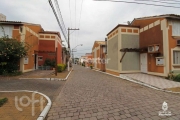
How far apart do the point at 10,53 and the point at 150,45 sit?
1310 centimetres

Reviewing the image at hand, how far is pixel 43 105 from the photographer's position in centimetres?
427

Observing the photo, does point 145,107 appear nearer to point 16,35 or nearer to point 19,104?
point 19,104

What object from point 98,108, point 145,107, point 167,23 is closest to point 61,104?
point 98,108

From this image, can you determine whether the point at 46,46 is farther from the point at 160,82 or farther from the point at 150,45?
the point at 160,82

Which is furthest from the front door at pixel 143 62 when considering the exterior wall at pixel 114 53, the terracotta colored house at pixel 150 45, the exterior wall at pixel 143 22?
the exterior wall at pixel 143 22

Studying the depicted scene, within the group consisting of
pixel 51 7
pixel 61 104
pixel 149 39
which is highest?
pixel 51 7

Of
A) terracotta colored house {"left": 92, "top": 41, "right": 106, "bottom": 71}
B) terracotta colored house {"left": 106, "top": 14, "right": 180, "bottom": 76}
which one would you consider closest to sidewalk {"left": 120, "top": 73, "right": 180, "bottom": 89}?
terracotta colored house {"left": 106, "top": 14, "right": 180, "bottom": 76}

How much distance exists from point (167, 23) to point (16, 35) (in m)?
15.2

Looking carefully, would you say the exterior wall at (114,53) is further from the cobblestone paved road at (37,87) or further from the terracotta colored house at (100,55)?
the cobblestone paved road at (37,87)

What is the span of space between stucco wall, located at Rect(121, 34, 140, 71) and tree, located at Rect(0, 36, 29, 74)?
10592mm

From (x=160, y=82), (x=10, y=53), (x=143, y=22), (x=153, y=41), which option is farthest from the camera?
(x=143, y=22)

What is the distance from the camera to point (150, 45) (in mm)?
10891

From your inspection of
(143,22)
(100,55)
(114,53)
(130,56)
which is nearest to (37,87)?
(130,56)

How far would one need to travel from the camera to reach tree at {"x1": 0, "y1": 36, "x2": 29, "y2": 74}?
1023cm
